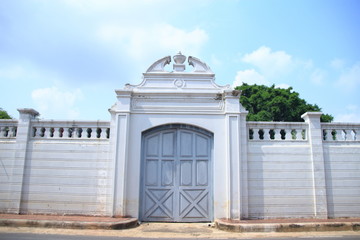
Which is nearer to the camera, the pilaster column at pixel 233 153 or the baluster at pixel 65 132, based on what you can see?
the pilaster column at pixel 233 153

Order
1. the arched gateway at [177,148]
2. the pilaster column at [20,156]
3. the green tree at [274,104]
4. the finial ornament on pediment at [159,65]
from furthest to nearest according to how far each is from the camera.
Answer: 1. the green tree at [274,104]
2. the finial ornament on pediment at [159,65]
3. the pilaster column at [20,156]
4. the arched gateway at [177,148]

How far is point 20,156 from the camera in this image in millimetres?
8047

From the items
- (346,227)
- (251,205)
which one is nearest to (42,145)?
(251,205)

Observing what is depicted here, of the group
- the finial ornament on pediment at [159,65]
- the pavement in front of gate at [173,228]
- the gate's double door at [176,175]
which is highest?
the finial ornament on pediment at [159,65]

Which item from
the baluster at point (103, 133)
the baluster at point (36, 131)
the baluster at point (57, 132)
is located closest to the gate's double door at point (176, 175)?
the baluster at point (103, 133)

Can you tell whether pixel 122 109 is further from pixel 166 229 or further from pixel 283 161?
pixel 283 161

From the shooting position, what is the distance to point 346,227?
698 cm

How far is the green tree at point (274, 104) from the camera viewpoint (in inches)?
818

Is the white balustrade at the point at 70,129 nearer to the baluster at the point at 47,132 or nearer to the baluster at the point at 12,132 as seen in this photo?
the baluster at the point at 47,132

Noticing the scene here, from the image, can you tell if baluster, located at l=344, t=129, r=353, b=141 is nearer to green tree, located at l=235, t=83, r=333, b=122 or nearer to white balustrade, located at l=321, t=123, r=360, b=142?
white balustrade, located at l=321, t=123, r=360, b=142

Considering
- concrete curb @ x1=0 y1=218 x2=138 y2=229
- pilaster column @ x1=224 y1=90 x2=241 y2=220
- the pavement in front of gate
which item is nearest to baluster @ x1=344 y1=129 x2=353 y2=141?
the pavement in front of gate

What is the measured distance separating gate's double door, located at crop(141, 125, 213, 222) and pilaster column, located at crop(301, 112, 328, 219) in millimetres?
2872

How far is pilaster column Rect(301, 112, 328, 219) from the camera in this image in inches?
304

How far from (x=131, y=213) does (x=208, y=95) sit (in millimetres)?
3862
